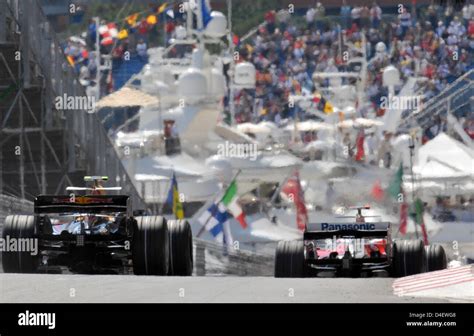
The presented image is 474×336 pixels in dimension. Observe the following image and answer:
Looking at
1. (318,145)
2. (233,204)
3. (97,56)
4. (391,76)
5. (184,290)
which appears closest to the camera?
(184,290)

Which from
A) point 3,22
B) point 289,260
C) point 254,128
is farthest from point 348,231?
point 254,128

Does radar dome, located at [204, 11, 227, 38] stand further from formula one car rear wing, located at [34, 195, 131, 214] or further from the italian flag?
formula one car rear wing, located at [34, 195, 131, 214]

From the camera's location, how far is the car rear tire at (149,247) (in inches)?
845

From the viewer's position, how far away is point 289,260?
21.8 metres

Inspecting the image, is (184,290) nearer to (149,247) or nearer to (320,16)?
(149,247)

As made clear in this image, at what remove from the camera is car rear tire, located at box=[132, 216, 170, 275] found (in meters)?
21.5

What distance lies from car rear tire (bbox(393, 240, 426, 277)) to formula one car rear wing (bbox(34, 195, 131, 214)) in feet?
13.0

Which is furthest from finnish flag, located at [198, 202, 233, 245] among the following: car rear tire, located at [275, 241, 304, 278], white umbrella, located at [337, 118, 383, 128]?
car rear tire, located at [275, 241, 304, 278]

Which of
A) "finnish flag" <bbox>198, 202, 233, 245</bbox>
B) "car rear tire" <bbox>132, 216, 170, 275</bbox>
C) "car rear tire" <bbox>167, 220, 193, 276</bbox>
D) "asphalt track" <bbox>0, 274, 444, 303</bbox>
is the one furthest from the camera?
"finnish flag" <bbox>198, 202, 233, 245</bbox>

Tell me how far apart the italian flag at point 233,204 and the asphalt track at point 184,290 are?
25063 mm

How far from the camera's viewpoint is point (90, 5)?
154 ft

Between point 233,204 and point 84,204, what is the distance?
22341 millimetres
